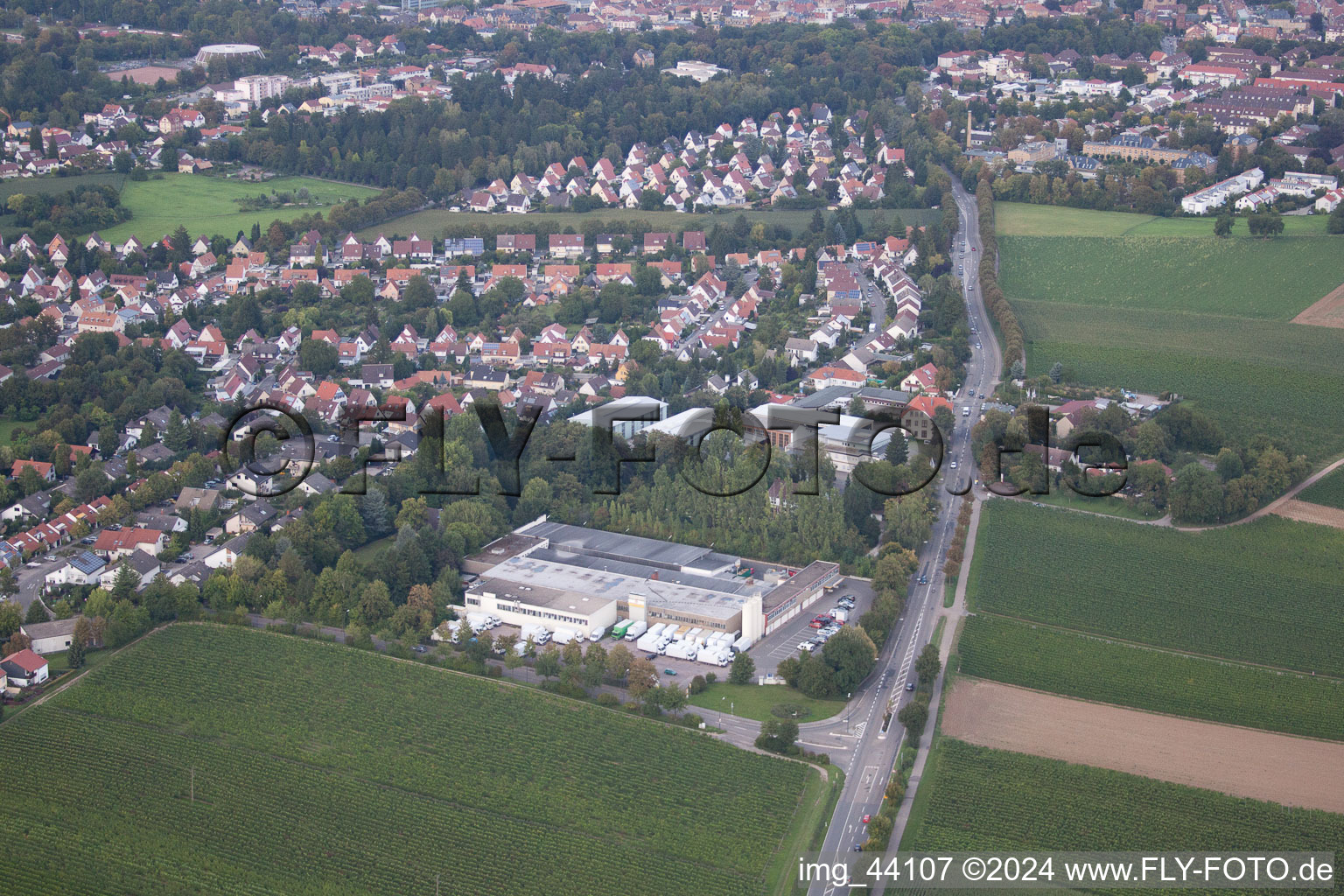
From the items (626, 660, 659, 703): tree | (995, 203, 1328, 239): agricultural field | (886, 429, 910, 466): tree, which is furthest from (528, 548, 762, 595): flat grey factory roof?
(995, 203, 1328, 239): agricultural field

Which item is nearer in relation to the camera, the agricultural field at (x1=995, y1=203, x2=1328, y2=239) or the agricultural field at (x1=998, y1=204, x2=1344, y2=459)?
the agricultural field at (x1=998, y1=204, x2=1344, y2=459)

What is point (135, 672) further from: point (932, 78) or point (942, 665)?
point (932, 78)

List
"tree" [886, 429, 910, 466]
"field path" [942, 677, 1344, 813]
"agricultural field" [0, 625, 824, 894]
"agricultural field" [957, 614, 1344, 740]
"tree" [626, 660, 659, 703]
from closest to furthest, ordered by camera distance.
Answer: "agricultural field" [0, 625, 824, 894]
"field path" [942, 677, 1344, 813]
"agricultural field" [957, 614, 1344, 740]
"tree" [626, 660, 659, 703]
"tree" [886, 429, 910, 466]

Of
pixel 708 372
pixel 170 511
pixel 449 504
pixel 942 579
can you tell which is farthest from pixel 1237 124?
pixel 170 511

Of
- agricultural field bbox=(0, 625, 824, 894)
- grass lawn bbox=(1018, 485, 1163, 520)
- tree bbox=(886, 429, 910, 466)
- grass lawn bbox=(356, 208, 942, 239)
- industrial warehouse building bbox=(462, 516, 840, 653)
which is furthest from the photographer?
grass lawn bbox=(356, 208, 942, 239)

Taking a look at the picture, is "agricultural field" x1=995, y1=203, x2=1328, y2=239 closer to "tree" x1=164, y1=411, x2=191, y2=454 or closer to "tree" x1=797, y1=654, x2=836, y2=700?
"tree" x1=164, y1=411, x2=191, y2=454

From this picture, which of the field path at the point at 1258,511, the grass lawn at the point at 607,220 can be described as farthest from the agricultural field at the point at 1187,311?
the grass lawn at the point at 607,220

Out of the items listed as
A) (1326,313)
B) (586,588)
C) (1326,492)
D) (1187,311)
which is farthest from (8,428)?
(1326,313)

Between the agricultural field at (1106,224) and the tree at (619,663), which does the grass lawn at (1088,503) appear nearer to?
the tree at (619,663)
